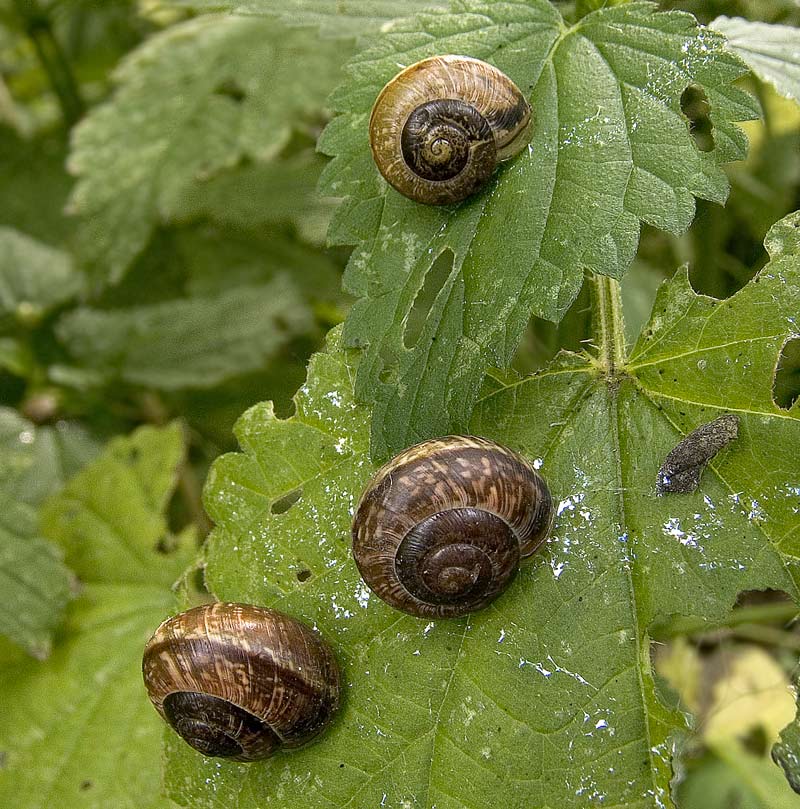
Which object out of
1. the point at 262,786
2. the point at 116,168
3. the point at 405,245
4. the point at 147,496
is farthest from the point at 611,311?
the point at 116,168

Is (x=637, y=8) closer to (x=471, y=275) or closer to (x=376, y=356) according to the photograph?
(x=471, y=275)

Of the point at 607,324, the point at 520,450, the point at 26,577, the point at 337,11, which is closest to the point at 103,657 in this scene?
the point at 26,577

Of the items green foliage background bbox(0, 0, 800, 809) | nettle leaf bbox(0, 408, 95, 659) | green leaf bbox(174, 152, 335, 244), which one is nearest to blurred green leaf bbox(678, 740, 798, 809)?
green foliage background bbox(0, 0, 800, 809)

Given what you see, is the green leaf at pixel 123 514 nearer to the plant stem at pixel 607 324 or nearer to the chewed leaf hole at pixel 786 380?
the plant stem at pixel 607 324

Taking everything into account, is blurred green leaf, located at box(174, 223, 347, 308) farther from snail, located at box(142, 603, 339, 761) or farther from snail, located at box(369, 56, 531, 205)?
snail, located at box(142, 603, 339, 761)

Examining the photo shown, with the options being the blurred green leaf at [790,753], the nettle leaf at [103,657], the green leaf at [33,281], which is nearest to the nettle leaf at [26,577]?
the nettle leaf at [103,657]

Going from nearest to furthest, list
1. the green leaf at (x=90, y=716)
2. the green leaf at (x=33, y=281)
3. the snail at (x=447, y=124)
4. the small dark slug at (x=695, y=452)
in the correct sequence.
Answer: the small dark slug at (x=695, y=452)
the snail at (x=447, y=124)
the green leaf at (x=90, y=716)
the green leaf at (x=33, y=281)
